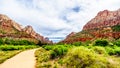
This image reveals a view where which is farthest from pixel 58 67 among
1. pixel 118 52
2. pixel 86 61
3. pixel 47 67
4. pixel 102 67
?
pixel 118 52

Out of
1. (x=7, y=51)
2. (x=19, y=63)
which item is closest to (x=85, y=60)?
(x=19, y=63)

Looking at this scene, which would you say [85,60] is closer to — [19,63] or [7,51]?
[19,63]

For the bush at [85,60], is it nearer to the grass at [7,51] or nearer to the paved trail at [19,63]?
the paved trail at [19,63]

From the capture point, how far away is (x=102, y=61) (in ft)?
47.3

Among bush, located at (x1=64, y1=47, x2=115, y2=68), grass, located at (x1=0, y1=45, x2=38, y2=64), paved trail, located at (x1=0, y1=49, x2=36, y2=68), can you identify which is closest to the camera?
bush, located at (x1=64, y1=47, x2=115, y2=68)

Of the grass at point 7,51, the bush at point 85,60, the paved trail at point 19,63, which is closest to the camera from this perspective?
the bush at point 85,60

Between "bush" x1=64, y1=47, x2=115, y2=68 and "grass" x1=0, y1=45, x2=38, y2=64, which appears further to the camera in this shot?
"grass" x1=0, y1=45, x2=38, y2=64

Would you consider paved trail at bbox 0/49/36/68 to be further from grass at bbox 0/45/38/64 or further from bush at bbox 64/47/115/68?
bush at bbox 64/47/115/68

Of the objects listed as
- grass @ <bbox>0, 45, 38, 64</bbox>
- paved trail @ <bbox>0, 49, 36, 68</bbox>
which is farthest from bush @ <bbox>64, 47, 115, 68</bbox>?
grass @ <bbox>0, 45, 38, 64</bbox>

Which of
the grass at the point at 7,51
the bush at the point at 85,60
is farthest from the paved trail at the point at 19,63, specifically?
the bush at the point at 85,60

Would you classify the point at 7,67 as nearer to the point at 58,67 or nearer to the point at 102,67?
the point at 58,67

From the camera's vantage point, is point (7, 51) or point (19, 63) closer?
point (19, 63)

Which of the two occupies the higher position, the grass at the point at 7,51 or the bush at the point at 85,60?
the grass at the point at 7,51

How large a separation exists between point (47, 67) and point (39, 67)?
710 mm
